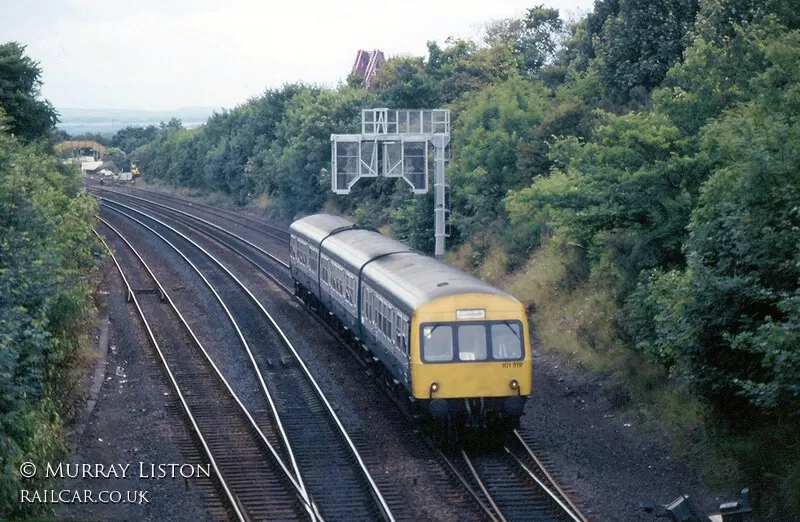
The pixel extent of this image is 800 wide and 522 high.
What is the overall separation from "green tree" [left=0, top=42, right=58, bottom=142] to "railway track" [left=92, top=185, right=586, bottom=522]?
27013mm

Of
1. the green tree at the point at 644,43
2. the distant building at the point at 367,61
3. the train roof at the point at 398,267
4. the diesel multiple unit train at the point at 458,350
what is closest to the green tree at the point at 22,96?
the train roof at the point at 398,267

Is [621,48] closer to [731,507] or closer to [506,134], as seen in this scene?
[506,134]

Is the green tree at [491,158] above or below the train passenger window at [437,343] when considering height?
above

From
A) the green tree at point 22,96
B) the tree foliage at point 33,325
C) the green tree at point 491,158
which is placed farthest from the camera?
the green tree at point 22,96

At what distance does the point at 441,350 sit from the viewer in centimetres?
1634

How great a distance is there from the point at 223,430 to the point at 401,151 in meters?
18.9

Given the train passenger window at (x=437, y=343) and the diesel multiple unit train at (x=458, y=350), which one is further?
the train passenger window at (x=437, y=343)

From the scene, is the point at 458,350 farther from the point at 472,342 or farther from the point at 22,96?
the point at 22,96

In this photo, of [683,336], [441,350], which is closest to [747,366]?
[683,336]

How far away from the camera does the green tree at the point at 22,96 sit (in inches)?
1481

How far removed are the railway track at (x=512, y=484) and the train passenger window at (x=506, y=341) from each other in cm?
149

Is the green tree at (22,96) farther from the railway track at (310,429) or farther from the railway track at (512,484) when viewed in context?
the railway track at (512,484)

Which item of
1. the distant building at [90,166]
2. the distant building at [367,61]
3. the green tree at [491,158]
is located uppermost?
the distant building at [367,61]

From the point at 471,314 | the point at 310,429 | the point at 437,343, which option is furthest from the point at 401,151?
the point at 437,343
